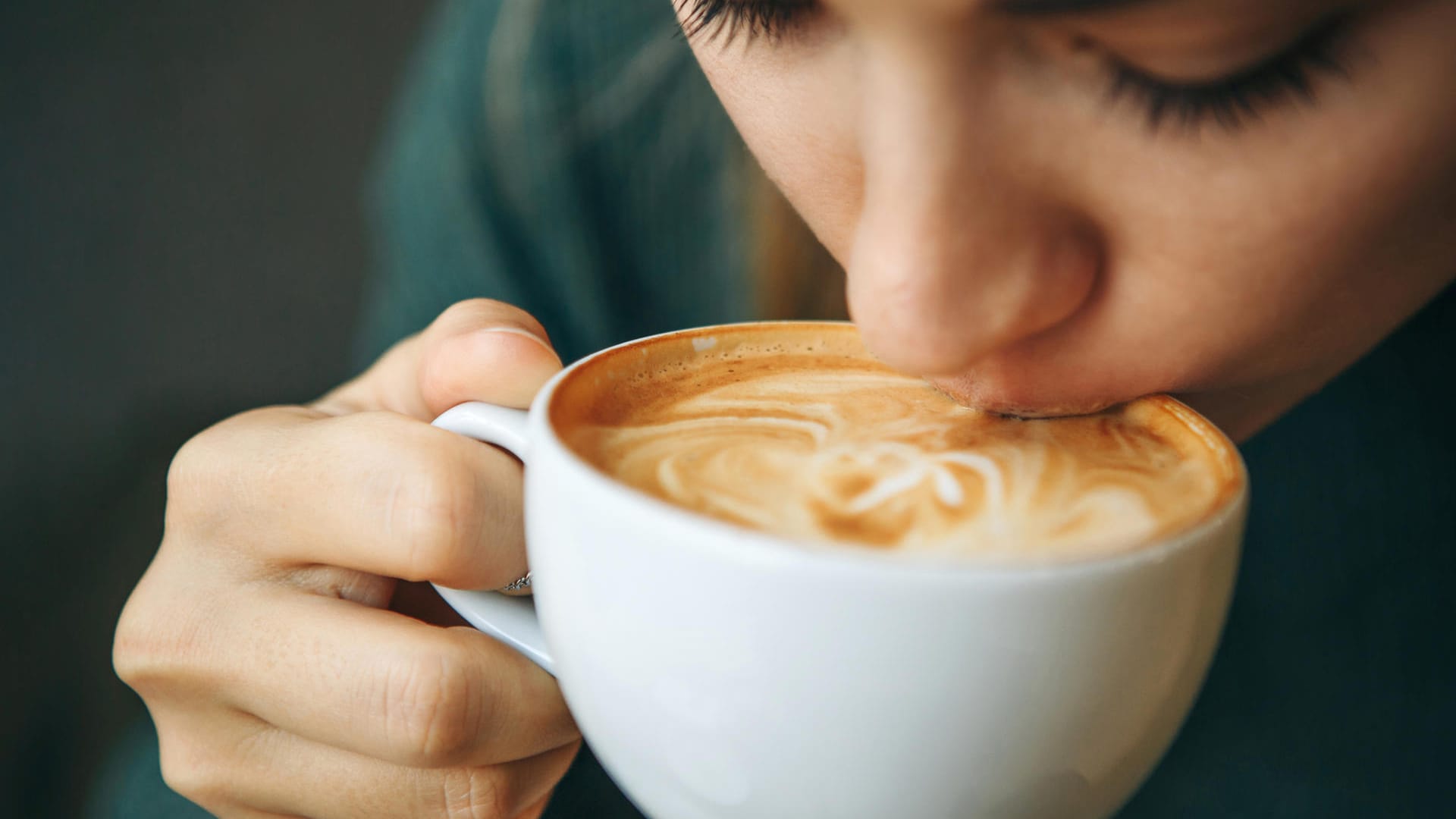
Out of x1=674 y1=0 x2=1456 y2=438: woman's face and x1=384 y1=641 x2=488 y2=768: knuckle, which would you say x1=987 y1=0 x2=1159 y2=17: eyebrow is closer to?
x1=674 y1=0 x2=1456 y2=438: woman's face

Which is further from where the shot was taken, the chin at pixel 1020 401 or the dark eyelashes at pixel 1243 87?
the chin at pixel 1020 401

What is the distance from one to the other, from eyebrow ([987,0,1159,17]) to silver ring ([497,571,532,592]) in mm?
395

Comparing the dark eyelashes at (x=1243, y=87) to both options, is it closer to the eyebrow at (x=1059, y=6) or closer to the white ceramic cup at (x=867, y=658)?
the eyebrow at (x=1059, y=6)

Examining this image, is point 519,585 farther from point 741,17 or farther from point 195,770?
point 741,17

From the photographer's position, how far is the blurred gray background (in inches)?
49.4

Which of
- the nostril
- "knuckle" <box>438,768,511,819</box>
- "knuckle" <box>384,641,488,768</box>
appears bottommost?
"knuckle" <box>438,768,511,819</box>

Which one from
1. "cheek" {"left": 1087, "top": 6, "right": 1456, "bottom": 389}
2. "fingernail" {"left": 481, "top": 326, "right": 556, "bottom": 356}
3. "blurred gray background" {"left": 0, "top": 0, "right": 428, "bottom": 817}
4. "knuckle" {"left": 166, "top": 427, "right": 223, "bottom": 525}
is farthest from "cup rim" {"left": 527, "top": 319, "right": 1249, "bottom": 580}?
"blurred gray background" {"left": 0, "top": 0, "right": 428, "bottom": 817}

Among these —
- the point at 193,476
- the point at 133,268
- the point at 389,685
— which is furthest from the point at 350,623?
the point at 133,268

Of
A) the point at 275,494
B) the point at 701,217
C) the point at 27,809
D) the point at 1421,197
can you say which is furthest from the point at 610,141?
the point at 27,809

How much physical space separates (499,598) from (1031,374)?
0.34 meters

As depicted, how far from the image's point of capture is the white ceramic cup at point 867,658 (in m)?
0.31

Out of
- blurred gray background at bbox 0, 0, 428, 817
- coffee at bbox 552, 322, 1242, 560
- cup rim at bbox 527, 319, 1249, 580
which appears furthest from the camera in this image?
blurred gray background at bbox 0, 0, 428, 817

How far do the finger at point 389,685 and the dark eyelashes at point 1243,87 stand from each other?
431 millimetres

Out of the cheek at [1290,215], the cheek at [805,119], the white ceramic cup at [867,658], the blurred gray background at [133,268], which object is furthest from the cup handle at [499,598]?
the blurred gray background at [133,268]
